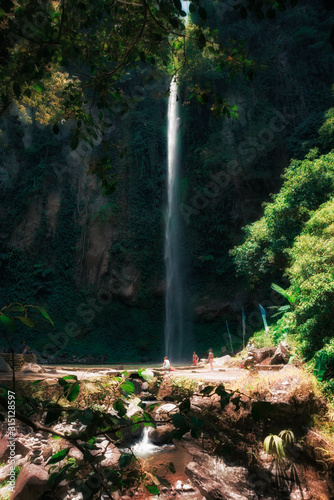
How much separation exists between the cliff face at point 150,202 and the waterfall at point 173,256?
57 cm

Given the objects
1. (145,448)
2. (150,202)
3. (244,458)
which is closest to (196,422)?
(244,458)

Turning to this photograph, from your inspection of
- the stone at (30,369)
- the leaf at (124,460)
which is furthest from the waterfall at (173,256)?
the leaf at (124,460)

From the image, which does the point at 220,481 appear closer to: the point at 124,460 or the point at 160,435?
the point at 160,435

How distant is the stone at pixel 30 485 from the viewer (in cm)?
352

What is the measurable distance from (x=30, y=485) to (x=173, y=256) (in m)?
18.1

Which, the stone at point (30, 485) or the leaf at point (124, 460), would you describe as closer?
the leaf at point (124, 460)

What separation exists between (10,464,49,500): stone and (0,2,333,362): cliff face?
15.4 metres

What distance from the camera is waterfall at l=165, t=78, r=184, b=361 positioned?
1969cm

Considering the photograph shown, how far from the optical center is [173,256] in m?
21.4

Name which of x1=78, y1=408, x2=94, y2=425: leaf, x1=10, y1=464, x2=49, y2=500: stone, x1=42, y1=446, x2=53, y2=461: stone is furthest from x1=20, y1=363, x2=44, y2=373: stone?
x1=78, y1=408, x2=94, y2=425: leaf

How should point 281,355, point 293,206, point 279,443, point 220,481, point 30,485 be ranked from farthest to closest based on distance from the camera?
point 293,206
point 281,355
point 279,443
point 220,481
point 30,485

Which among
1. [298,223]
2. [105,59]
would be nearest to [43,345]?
[298,223]

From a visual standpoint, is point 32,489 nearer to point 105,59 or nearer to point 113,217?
point 105,59

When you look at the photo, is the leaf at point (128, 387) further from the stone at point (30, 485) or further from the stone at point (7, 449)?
the stone at point (7, 449)
